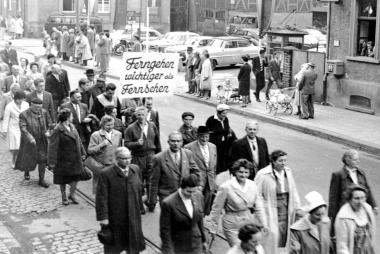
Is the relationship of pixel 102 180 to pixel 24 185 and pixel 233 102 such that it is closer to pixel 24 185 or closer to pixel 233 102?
pixel 24 185

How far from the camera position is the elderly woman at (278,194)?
7477 millimetres

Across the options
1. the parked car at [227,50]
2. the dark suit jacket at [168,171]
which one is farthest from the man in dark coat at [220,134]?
the parked car at [227,50]

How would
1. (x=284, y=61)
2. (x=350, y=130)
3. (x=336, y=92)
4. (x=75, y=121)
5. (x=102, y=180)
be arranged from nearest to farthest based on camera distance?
(x=102, y=180), (x=75, y=121), (x=350, y=130), (x=336, y=92), (x=284, y=61)

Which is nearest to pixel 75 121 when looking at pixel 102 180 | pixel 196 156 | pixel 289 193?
pixel 196 156

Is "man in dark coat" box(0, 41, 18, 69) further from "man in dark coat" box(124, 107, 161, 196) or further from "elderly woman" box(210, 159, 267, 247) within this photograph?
"elderly woman" box(210, 159, 267, 247)

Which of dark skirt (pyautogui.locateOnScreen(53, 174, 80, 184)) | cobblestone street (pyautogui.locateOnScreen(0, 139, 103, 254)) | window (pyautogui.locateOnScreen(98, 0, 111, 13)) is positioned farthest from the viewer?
window (pyautogui.locateOnScreen(98, 0, 111, 13))

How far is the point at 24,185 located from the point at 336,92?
40.1 ft

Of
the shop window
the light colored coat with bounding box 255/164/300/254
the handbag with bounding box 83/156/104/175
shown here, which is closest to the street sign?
the handbag with bounding box 83/156/104/175

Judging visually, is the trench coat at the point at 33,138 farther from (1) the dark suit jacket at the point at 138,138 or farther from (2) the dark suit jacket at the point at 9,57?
(2) the dark suit jacket at the point at 9,57

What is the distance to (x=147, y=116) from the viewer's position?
10.8 meters

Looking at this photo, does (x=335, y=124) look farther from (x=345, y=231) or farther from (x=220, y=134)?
(x=345, y=231)

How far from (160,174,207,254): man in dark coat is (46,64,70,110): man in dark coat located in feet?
31.2

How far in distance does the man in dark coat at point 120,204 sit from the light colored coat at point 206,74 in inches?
593

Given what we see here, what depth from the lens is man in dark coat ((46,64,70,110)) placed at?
15367 millimetres
